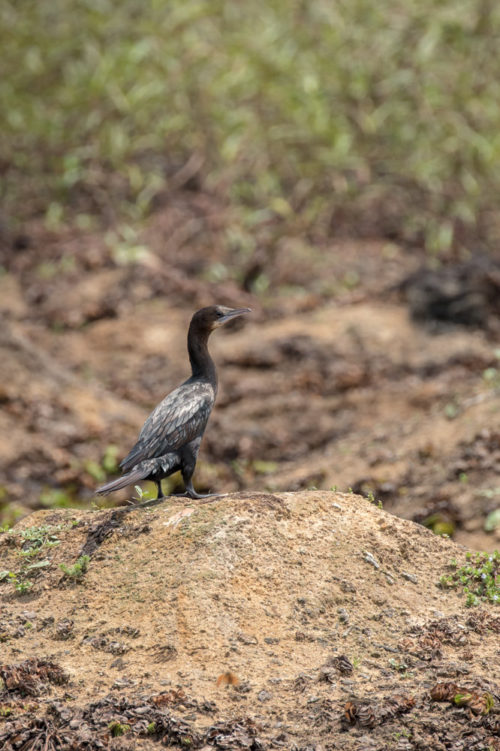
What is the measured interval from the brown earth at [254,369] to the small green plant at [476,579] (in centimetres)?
191

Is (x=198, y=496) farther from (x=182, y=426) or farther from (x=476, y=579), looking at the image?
→ (x=476, y=579)

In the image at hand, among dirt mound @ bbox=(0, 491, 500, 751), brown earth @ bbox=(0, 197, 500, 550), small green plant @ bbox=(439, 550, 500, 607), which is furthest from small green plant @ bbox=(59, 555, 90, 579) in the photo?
brown earth @ bbox=(0, 197, 500, 550)

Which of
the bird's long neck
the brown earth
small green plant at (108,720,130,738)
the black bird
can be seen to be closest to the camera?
small green plant at (108,720,130,738)

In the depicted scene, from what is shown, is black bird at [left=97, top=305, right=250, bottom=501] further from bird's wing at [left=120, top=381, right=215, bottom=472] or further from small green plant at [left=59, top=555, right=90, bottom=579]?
small green plant at [left=59, top=555, right=90, bottom=579]

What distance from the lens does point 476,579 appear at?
5922 mm

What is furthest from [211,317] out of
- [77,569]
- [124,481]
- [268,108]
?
[268,108]

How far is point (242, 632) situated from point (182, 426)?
1493mm

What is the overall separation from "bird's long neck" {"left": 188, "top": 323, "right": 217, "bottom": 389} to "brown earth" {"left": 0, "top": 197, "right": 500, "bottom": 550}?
2915mm

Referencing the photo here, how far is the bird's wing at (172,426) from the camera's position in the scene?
19.5 feet

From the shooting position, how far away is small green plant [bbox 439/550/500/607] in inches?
227

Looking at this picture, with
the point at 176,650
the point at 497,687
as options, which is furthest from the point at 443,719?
the point at 176,650

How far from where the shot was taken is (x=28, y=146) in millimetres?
18359

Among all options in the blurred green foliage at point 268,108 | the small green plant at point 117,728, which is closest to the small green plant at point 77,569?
the small green plant at point 117,728

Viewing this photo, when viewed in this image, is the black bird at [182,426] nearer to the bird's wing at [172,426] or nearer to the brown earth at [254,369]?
the bird's wing at [172,426]
